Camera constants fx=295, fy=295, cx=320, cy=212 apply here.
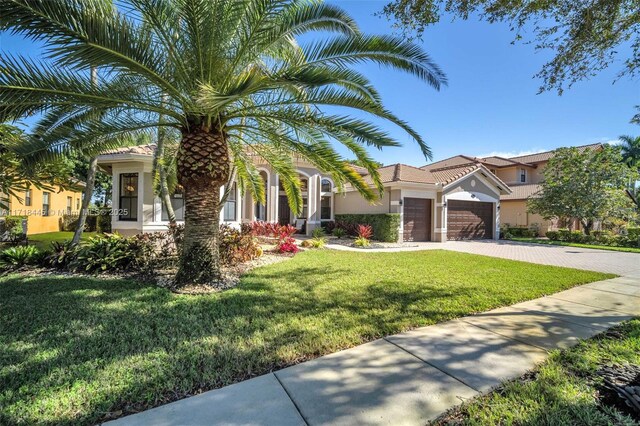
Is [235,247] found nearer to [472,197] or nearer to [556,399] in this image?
[556,399]

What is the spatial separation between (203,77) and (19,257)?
25.0ft

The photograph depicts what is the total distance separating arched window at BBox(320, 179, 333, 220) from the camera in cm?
2089

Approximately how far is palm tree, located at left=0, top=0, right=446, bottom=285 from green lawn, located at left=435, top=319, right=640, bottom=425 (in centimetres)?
454

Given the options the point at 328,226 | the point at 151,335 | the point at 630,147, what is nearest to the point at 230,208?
the point at 328,226

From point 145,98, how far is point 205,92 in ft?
7.62

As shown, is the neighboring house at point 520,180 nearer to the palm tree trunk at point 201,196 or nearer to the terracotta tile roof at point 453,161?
the terracotta tile roof at point 453,161

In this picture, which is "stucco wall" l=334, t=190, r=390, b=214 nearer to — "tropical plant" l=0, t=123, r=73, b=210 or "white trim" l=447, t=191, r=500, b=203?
"white trim" l=447, t=191, r=500, b=203

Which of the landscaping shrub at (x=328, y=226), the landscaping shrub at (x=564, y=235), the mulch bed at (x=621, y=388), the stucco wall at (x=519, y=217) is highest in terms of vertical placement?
the stucco wall at (x=519, y=217)

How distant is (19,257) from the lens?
8227 mm

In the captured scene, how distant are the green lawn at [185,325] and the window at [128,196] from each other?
6.30 metres

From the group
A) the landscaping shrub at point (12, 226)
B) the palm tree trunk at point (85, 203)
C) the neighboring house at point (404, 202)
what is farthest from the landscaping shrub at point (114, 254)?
the landscaping shrub at point (12, 226)

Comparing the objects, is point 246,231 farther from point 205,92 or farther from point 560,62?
point 560,62

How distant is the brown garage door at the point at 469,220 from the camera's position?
19.1m

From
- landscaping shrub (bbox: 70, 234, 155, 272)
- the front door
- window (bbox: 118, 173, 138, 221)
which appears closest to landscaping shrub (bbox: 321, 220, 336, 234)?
the front door
